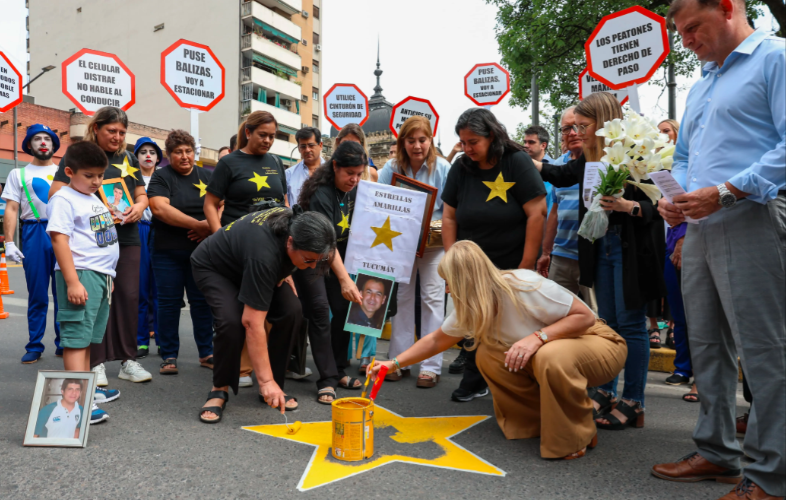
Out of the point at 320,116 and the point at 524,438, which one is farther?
the point at 320,116

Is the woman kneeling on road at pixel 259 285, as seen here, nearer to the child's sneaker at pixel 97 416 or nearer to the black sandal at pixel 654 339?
the child's sneaker at pixel 97 416

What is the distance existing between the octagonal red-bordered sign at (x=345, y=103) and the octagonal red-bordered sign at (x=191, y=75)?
203 centimetres

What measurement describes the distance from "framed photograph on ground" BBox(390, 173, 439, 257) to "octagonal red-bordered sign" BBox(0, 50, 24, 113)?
5.03 m

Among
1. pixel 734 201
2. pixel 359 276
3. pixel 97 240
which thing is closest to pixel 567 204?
pixel 359 276

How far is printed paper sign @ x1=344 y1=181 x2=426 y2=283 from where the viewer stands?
4.48 metres

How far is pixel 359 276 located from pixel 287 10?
42906 mm

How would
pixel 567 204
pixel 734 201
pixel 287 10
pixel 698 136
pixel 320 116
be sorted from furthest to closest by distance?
1. pixel 320 116
2. pixel 287 10
3. pixel 567 204
4. pixel 698 136
5. pixel 734 201

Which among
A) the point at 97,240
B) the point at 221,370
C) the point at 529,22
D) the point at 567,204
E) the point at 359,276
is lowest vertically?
the point at 221,370

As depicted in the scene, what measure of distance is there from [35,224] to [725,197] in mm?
5047

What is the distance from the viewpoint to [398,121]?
26.9 ft

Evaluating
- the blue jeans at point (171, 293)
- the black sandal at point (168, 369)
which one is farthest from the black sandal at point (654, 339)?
the black sandal at point (168, 369)

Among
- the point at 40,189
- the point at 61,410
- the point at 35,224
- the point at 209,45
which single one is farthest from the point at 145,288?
the point at 209,45

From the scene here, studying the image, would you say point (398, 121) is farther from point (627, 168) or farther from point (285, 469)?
point (285, 469)

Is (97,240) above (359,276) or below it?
above
